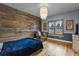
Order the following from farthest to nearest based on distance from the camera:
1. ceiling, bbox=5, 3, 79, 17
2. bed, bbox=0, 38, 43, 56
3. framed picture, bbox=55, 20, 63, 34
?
framed picture, bbox=55, 20, 63, 34
ceiling, bbox=5, 3, 79, 17
bed, bbox=0, 38, 43, 56

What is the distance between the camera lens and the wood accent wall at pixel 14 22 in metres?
1.47

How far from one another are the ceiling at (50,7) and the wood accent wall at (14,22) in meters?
0.09

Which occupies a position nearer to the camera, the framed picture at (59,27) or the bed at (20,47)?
the bed at (20,47)

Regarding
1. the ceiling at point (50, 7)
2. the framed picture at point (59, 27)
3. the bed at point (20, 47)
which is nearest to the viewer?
the bed at point (20, 47)

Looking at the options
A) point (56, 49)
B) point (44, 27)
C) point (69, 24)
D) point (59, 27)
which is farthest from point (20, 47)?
point (69, 24)

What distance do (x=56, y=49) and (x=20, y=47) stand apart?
2.56ft

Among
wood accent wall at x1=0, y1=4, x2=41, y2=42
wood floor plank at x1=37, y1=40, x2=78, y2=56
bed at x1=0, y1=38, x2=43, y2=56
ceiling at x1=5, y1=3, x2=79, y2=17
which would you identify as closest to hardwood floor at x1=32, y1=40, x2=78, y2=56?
wood floor plank at x1=37, y1=40, x2=78, y2=56

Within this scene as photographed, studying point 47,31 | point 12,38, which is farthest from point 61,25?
point 12,38

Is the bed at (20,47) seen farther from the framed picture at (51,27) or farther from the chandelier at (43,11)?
the chandelier at (43,11)

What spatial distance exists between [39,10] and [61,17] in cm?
50

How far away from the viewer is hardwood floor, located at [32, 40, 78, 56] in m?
1.59

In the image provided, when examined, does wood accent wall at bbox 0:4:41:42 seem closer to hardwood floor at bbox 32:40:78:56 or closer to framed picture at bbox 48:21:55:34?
framed picture at bbox 48:21:55:34

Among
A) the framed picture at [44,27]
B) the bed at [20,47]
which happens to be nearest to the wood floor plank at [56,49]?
the bed at [20,47]

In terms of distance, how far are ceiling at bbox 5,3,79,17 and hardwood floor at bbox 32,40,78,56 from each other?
0.67m
